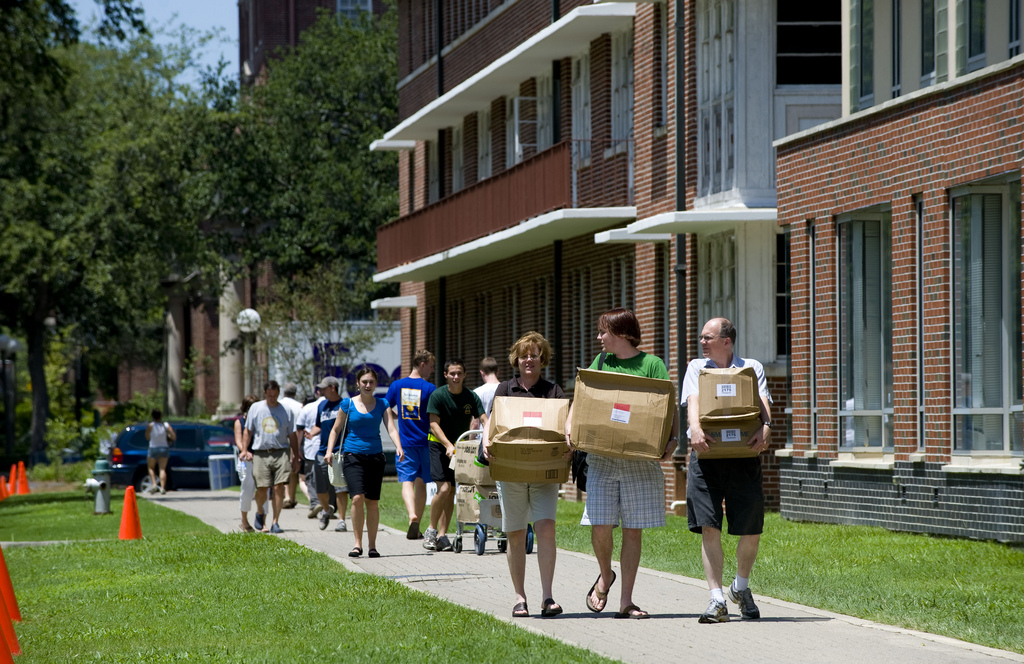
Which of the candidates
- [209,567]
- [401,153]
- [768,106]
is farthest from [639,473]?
[401,153]

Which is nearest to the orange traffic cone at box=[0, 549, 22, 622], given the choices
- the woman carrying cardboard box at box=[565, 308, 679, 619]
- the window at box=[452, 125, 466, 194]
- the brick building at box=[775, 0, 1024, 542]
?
the woman carrying cardboard box at box=[565, 308, 679, 619]

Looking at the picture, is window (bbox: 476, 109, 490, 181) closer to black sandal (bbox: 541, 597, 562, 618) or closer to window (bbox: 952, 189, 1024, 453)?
window (bbox: 952, 189, 1024, 453)

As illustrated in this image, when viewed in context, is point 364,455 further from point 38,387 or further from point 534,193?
point 38,387

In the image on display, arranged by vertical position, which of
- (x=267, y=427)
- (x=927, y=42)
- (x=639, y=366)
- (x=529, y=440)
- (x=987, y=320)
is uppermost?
(x=927, y=42)

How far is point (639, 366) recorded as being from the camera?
33.4 feet

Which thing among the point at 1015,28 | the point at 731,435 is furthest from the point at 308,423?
the point at 731,435

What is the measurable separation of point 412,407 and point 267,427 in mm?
3468

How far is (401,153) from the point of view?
4094cm

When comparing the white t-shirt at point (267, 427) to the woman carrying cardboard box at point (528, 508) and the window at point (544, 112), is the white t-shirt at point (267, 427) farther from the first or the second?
the window at point (544, 112)

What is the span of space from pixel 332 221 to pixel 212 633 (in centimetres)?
4125

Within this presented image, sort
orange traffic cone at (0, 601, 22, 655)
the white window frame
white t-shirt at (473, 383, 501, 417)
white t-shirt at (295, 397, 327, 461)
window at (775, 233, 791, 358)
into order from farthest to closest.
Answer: the white window frame, white t-shirt at (295, 397, 327, 461), window at (775, 233, 791, 358), white t-shirt at (473, 383, 501, 417), orange traffic cone at (0, 601, 22, 655)

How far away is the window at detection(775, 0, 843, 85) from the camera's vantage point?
71.2 feet

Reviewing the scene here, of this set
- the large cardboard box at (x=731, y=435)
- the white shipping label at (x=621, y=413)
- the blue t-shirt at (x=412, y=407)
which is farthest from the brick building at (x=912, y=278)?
the white shipping label at (x=621, y=413)

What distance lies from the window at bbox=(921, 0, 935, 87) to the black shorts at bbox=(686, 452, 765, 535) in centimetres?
917
